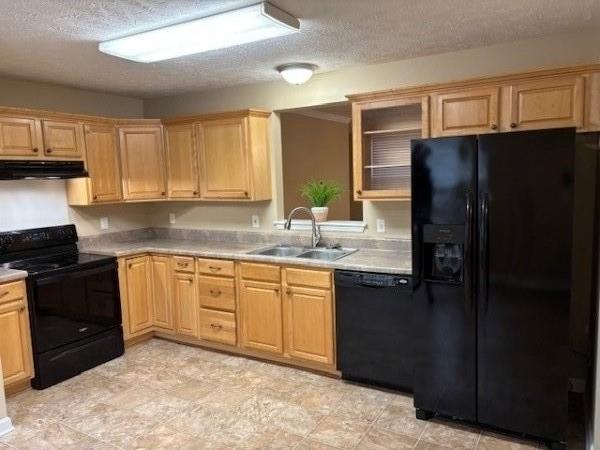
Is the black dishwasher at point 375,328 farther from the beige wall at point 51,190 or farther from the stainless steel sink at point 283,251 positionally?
the beige wall at point 51,190

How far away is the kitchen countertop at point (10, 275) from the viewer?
3.11 meters

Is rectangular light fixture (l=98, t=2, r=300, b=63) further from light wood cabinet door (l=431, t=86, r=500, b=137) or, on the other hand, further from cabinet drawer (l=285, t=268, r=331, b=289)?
cabinet drawer (l=285, t=268, r=331, b=289)

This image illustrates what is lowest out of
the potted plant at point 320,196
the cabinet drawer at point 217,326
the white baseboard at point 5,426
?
the white baseboard at point 5,426

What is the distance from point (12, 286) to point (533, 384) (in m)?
3.42

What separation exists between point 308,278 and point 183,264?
51.0 inches

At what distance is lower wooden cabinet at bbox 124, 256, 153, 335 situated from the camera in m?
4.04

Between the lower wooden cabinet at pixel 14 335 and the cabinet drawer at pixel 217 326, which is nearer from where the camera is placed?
the lower wooden cabinet at pixel 14 335

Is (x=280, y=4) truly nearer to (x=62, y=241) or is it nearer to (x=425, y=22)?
(x=425, y=22)

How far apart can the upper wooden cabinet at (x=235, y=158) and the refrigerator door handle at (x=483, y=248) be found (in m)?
2.12

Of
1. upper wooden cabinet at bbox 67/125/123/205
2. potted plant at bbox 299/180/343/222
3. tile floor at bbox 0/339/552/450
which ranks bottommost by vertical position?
tile floor at bbox 0/339/552/450

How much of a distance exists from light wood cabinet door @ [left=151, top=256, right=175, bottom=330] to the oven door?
361 millimetres

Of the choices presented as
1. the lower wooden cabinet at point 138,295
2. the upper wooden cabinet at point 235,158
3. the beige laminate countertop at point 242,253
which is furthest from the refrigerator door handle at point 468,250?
the lower wooden cabinet at point 138,295

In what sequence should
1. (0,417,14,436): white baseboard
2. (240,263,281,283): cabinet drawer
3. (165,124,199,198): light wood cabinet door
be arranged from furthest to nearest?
(165,124,199,198): light wood cabinet door
(240,263,281,283): cabinet drawer
(0,417,14,436): white baseboard

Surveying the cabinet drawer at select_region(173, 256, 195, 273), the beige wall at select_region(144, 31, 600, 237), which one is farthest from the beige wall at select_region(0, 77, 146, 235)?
the cabinet drawer at select_region(173, 256, 195, 273)
